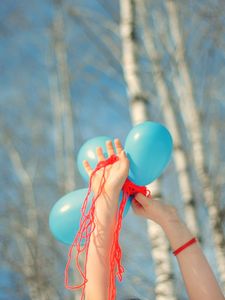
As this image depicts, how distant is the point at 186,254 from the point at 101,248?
341 millimetres

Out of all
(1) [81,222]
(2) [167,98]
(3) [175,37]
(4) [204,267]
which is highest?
(3) [175,37]

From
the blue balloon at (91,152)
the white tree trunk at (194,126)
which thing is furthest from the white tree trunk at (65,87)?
the blue balloon at (91,152)

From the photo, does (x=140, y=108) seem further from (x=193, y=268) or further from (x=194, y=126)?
(x=194, y=126)

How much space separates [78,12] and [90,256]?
205 inches

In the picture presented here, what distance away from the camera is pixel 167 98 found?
18.0ft

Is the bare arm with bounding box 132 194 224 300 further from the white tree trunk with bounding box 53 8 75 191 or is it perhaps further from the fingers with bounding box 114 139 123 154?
the white tree trunk with bounding box 53 8 75 191

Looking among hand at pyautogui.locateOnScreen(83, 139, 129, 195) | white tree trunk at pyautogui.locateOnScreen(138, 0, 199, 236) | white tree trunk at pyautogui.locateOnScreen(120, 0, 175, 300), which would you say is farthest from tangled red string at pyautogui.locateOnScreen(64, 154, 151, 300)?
white tree trunk at pyautogui.locateOnScreen(138, 0, 199, 236)

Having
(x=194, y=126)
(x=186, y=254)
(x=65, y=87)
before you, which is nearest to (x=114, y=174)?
(x=186, y=254)

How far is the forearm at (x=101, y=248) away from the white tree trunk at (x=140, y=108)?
152 centimetres

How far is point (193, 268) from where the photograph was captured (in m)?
1.76

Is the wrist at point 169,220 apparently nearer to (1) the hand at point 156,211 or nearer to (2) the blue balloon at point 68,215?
(1) the hand at point 156,211

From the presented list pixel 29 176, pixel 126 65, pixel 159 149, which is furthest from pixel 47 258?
pixel 159 149

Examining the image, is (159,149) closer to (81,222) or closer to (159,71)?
(81,222)

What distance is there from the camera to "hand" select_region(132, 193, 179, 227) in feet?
6.09
